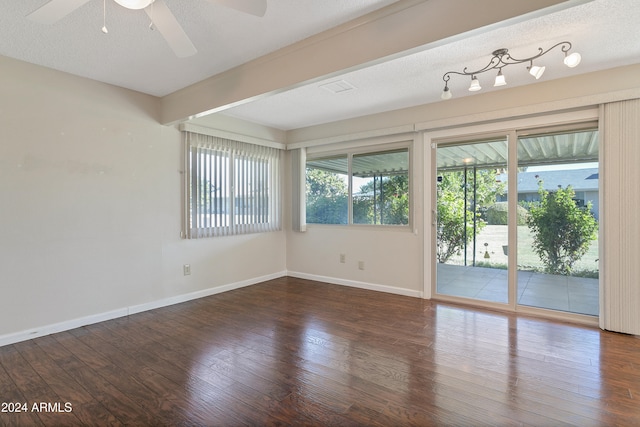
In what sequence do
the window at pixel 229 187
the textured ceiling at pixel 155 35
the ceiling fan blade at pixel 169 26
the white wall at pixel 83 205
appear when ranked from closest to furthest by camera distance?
the ceiling fan blade at pixel 169 26 → the textured ceiling at pixel 155 35 → the white wall at pixel 83 205 → the window at pixel 229 187

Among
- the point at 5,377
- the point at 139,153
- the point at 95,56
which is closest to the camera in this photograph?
the point at 5,377

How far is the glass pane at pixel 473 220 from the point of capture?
3748 mm

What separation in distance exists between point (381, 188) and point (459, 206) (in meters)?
1.10

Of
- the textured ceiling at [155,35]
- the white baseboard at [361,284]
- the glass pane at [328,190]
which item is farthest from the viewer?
the glass pane at [328,190]

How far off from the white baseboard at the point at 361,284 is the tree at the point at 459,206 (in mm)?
594

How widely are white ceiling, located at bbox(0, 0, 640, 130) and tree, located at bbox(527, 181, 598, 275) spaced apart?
128 centimetres

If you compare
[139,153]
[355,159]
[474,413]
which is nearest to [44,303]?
[139,153]

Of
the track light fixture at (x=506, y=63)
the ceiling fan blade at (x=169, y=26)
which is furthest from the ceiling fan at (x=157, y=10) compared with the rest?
the track light fixture at (x=506, y=63)

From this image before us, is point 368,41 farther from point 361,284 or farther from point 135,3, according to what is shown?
point 361,284

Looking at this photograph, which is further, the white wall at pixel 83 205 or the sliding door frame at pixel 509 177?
the sliding door frame at pixel 509 177

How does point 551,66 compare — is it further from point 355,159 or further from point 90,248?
point 90,248

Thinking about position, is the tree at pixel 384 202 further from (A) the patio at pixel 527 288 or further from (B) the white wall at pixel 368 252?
(A) the patio at pixel 527 288

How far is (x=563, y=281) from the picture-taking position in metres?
3.43

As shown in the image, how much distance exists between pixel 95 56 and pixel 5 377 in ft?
8.51
